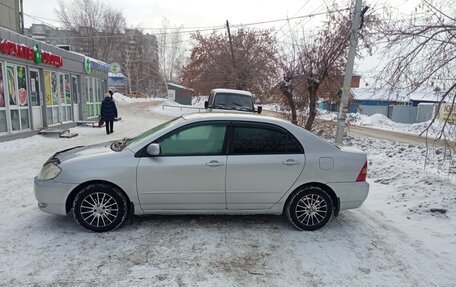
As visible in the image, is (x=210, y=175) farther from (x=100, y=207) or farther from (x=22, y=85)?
(x=22, y=85)

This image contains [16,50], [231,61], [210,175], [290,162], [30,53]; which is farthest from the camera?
[231,61]

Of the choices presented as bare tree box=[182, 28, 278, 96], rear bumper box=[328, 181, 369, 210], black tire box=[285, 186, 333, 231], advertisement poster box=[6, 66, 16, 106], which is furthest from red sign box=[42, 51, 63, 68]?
bare tree box=[182, 28, 278, 96]

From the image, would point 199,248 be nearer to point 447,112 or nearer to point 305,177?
point 305,177

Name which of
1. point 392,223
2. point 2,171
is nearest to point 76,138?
point 2,171

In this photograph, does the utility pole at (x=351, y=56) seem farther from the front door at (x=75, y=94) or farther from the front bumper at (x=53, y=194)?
the front door at (x=75, y=94)

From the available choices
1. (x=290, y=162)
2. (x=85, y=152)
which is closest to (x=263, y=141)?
(x=290, y=162)

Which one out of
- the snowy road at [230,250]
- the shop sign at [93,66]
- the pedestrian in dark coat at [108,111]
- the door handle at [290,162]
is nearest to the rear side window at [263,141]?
the door handle at [290,162]

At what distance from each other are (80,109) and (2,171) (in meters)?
11.0

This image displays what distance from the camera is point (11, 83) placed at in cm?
1125

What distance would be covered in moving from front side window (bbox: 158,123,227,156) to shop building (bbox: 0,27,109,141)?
29.5 ft

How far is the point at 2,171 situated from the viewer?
7211 mm

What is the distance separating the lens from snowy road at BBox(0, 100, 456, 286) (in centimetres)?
333

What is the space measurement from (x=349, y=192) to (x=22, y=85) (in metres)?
12.1

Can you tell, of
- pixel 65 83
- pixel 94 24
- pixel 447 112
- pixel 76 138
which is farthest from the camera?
pixel 94 24
